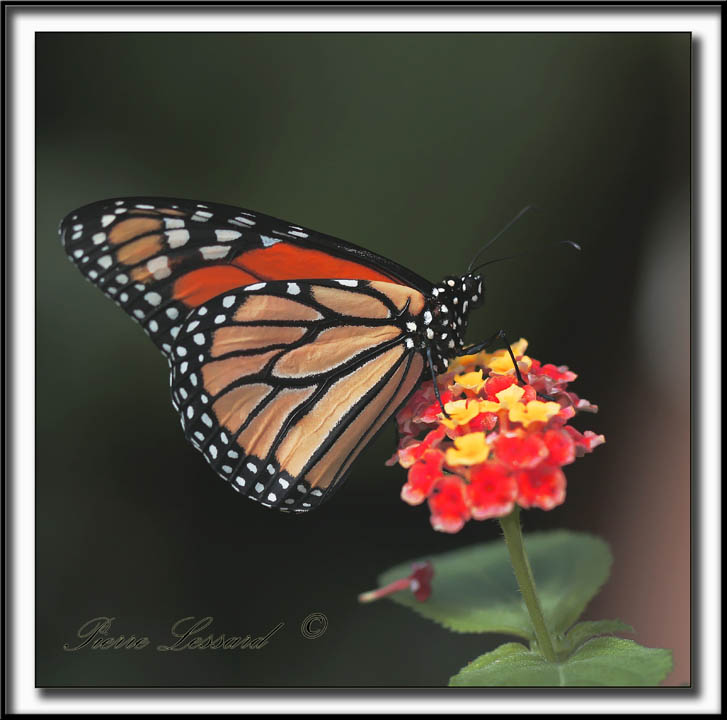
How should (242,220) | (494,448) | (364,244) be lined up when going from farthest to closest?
1. (364,244)
2. (242,220)
3. (494,448)

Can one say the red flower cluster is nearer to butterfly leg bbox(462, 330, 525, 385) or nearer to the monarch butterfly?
butterfly leg bbox(462, 330, 525, 385)

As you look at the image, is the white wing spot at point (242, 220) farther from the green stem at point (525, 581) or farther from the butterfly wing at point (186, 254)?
the green stem at point (525, 581)

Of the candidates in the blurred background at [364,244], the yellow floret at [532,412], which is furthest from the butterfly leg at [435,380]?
the blurred background at [364,244]

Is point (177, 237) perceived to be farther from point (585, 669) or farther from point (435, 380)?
point (585, 669)

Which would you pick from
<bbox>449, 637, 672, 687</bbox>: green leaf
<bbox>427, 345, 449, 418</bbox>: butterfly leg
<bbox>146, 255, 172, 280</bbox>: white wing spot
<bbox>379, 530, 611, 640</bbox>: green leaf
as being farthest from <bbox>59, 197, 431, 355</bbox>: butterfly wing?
<bbox>449, 637, 672, 687</bbox>: green leaf

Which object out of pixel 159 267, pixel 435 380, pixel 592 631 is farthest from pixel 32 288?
pixel 592 631

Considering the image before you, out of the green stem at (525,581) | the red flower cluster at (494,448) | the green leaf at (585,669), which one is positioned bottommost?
the green leaf at (585,669)

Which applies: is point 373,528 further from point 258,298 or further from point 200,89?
point 200,89
